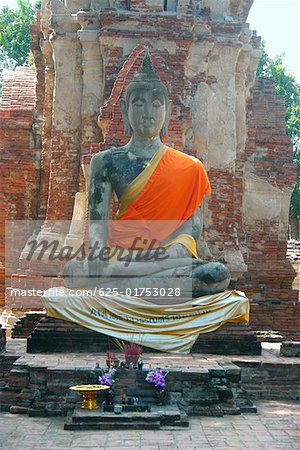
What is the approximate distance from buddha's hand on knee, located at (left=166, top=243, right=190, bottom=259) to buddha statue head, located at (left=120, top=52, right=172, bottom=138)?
4.30 feet

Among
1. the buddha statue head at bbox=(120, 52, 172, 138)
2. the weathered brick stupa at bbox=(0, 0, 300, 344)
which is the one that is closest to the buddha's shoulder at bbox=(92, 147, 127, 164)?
the buddha statue head at bbox=(120, 52, 172, 138)

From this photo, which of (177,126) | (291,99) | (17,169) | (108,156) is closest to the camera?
(108,156)

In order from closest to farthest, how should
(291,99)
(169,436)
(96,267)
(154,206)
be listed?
(169,436), (96,267), (154,206), (291,99)

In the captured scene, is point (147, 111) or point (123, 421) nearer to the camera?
point (123, 421)

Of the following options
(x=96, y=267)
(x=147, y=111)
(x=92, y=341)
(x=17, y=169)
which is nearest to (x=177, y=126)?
(x=147, y=111)

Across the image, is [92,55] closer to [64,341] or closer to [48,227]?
[48,227]

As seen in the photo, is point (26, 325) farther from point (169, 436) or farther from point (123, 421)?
point (169, 436)

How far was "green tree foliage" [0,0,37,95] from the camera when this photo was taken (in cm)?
2500

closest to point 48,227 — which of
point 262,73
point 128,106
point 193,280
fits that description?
point 128,106

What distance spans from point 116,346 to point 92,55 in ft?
17.2

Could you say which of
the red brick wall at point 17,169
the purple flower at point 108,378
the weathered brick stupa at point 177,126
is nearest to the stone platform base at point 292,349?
the purple flower at point 108,378

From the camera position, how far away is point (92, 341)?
316 inches

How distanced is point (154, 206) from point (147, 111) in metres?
1.04

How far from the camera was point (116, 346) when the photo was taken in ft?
26.2
